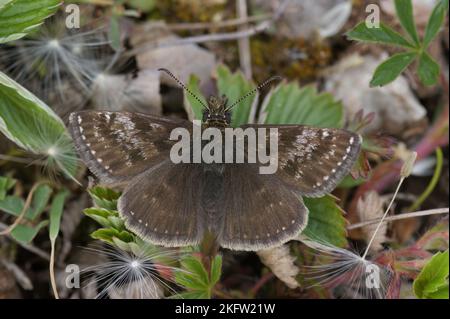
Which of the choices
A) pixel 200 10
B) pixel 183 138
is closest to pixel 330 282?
pixel 183 138

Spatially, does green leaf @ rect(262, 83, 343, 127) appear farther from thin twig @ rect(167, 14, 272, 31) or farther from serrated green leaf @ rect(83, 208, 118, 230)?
serrated green leaf @ rect(83, 208, 118, 230)

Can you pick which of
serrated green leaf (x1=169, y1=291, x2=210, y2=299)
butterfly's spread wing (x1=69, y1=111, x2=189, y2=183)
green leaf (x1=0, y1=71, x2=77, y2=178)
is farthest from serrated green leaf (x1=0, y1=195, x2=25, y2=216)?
serrated green leaf (x1=169, y1=291, x2=210, y2=299)

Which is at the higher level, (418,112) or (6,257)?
(418,112)

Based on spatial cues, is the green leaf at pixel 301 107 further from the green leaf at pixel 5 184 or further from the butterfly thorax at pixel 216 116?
the green leaf at pixel 5 184

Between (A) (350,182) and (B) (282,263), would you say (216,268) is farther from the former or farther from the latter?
(A) (350,182)

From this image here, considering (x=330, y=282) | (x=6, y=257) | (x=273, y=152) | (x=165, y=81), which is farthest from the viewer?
(x=165, y=81)

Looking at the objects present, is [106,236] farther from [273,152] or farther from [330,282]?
[330,282]
